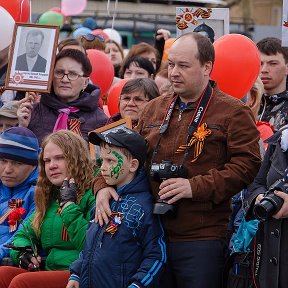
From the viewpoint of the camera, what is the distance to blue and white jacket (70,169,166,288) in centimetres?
530

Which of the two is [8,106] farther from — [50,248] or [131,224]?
[131,224]

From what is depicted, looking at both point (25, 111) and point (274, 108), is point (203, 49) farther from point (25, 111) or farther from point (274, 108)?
point (274, 108)

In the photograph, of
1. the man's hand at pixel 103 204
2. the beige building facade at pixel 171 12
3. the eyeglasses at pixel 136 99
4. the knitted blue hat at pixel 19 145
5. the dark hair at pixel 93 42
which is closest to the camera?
the man's hand at pixel 103 204

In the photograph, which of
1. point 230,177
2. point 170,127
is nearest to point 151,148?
point 170,127

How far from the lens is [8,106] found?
741 cm

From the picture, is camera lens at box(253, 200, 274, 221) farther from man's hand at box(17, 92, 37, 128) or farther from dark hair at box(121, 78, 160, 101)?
man's hand at box(17, 92, 37, 128)

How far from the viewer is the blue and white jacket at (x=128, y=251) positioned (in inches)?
209

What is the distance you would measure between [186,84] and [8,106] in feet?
8.16

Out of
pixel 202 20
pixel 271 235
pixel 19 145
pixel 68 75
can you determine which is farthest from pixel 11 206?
pixel 271 235

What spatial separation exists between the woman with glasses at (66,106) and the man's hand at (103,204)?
5.20 feet

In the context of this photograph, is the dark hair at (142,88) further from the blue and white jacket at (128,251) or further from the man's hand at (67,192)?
the blue and white jacket at (128,251)

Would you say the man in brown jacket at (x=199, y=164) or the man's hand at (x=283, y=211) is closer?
the man's hand at (x=283, y=211)

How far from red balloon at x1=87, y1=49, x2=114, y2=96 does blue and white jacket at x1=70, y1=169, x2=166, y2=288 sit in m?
→ 3.25

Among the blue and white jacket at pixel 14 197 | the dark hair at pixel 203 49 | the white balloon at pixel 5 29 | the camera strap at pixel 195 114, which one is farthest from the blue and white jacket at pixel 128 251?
the white balloon at pixel 5 29
